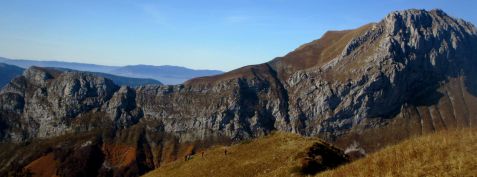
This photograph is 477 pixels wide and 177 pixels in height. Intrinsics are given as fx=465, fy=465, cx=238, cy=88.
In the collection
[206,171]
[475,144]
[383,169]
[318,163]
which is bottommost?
[206,171]

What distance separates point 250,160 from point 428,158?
2898 centimetres

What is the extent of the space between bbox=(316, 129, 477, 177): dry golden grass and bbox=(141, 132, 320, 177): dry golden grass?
13325 millimetres

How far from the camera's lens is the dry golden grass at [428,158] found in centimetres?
2538

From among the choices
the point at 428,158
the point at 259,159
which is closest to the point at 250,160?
the point at 259,159

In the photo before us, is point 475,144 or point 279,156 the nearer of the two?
point 475,144

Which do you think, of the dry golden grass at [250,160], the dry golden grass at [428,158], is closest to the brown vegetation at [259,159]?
the dry golden grass at [250,160]

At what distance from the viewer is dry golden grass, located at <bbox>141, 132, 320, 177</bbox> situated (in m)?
50.2

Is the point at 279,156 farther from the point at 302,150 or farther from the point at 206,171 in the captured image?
the point at 206,171

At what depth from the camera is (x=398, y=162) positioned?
2909 cm

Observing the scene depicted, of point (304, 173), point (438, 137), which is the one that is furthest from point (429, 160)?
point (304, 173)

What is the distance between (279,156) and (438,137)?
23.0 meters

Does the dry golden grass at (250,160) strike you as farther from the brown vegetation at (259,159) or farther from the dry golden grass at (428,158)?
the dry golden grass at (428,158)

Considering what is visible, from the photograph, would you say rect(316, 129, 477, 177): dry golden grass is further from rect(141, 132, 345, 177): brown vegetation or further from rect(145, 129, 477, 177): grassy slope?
rect(141, 132, 345, 177): brown vegetation

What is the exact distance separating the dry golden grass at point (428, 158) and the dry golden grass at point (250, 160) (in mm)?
13325
